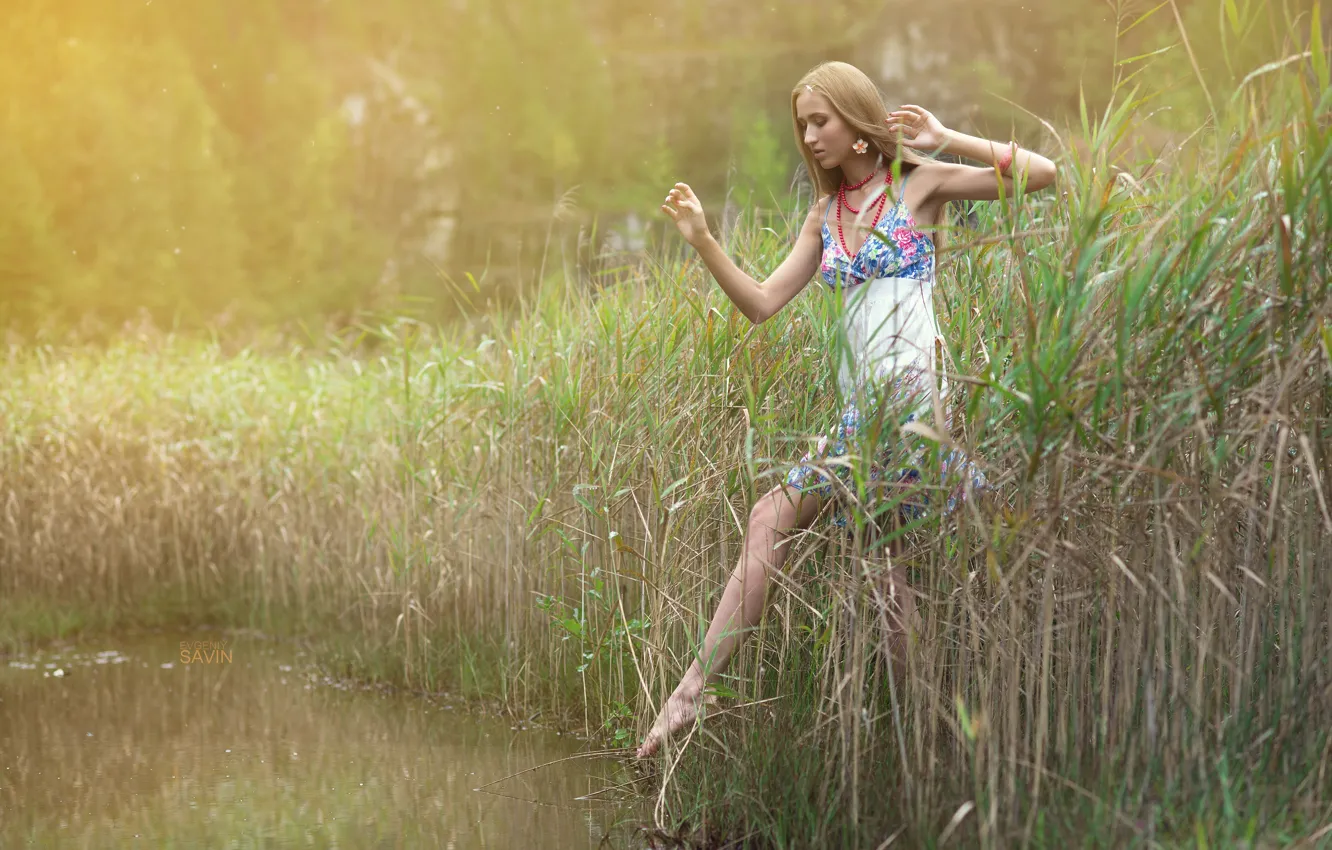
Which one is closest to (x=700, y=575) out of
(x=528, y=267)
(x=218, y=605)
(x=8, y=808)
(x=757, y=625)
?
(x=757, y=625)

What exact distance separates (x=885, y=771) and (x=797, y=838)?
250mm

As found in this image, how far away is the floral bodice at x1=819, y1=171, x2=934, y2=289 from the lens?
9.93 ft

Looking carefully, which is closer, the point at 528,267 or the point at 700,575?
the point at 700,575

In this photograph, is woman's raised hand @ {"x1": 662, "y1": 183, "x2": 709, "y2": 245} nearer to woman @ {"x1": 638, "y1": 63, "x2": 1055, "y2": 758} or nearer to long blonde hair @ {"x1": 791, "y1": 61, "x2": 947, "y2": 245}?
woman @ {"x1": 638, "y1": 63, "x2": 1055, "y2": 758}

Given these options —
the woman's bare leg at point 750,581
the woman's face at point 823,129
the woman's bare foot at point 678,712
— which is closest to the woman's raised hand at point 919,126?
the woman's face at point 823,129

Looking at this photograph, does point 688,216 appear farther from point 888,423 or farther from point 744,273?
point 888,423

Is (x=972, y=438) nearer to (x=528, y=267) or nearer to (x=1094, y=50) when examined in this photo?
(x=1094, y=50)

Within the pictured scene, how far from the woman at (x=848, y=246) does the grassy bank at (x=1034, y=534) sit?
0.09 m

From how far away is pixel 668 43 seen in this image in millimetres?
27984

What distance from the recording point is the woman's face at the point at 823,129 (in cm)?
304

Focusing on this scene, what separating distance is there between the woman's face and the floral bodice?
190mm

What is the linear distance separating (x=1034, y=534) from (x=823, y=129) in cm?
120

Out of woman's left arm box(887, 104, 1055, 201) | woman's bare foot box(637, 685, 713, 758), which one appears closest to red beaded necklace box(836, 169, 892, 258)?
woman's left arm box(887, 104, 1055, 201)

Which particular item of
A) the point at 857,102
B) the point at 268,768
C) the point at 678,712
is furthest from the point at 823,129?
the point at 268,768
